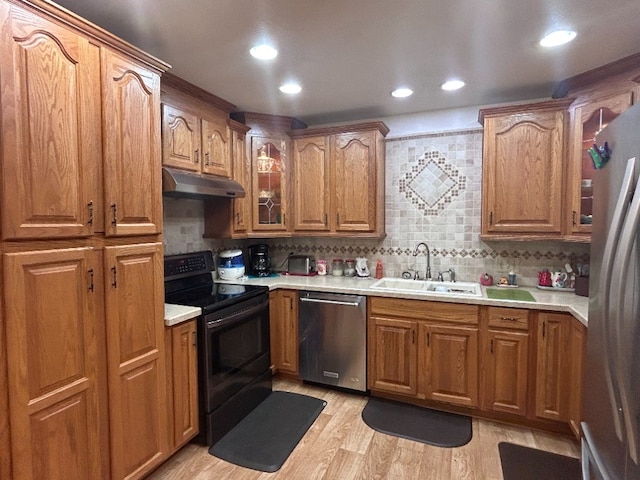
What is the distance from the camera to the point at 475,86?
2.51m

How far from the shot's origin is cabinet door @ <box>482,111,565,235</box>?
2.46 m

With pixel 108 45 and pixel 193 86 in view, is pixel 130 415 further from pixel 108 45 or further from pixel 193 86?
pixel 193 86

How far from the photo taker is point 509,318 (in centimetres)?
232

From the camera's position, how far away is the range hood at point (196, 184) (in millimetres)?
2117

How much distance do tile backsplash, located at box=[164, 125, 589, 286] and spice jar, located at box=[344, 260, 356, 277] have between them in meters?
0.11

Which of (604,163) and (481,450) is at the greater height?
(604,163)

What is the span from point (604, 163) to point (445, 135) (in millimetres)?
1761

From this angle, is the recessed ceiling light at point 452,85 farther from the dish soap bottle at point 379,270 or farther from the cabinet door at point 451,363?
the cabinet door at point 451,363

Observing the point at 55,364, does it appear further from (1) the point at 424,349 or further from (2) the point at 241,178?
(1) the point at 424,349

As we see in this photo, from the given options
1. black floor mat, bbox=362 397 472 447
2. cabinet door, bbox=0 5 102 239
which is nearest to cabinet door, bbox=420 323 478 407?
black floor mat, bbox=362 397 472 447

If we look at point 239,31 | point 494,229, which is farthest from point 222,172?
point 494,229

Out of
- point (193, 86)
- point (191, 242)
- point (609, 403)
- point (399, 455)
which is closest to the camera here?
point (609, 403)

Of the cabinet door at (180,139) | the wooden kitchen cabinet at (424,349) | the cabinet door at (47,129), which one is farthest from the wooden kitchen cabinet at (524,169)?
the cabinet door at (47,129)

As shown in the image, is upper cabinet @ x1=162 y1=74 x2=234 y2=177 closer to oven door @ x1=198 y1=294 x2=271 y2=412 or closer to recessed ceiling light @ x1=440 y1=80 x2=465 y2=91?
oven door @ x1=198 y1=294 x2=271 y2=412
